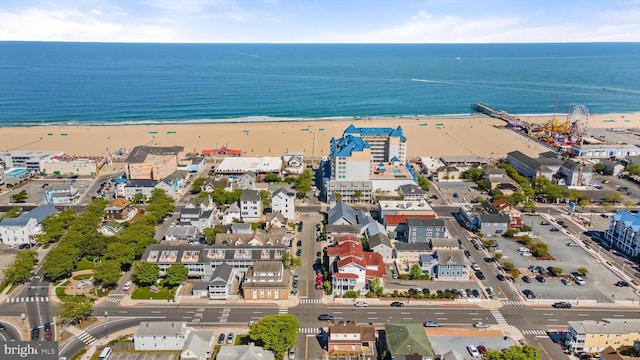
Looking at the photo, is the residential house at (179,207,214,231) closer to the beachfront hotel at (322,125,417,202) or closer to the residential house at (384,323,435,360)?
the beachfront hotel at (322,125,417,202)

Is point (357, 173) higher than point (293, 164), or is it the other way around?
point (357, 173)

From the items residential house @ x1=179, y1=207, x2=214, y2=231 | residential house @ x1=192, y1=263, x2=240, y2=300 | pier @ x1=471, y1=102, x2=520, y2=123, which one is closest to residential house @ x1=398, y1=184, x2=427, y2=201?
residential house @ x1=179, y1=207, x2=214, y2=231

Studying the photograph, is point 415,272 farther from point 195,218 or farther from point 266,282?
point 195,218

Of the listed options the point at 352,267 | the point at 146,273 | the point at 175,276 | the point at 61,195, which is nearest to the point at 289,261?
the point at 352,267

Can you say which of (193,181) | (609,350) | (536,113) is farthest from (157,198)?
(536,113)

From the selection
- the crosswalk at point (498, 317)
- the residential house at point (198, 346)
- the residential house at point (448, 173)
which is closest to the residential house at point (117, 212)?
the residential house at point (198, 346)

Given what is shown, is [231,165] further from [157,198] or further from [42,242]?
[42,242]

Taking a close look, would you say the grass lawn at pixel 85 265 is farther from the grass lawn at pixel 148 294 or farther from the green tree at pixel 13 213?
the green tree at pixel 13 213
